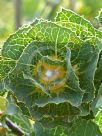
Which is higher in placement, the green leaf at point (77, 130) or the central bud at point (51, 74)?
the central bud at point (51, 74)

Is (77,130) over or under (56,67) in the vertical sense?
under

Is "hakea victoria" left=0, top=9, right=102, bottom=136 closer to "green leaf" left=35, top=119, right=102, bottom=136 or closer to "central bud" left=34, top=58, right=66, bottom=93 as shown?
"central bud" left=34, top=58, right=66, bottom=93

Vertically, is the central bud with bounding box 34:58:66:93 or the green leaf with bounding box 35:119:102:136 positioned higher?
the central bud with bounding box 34:58:66:93

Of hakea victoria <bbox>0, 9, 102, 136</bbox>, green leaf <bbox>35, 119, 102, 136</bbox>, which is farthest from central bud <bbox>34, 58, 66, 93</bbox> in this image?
green leaf <bbox>35, 119, 102, 136</bbox>

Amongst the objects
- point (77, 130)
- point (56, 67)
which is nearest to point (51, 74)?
point (56, 67)

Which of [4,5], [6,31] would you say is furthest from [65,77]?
[4,5]

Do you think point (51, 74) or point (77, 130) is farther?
point (77, 130)

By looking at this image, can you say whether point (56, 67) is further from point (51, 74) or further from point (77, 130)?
point (77, 130)

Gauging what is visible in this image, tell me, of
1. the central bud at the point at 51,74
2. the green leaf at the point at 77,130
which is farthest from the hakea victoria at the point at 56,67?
the green leaf at the point at 77,130

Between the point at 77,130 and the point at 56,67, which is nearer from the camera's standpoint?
the point at 56,67

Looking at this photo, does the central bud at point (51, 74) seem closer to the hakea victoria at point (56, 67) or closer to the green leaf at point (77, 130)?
the hakea victoria at point (56, 67)
